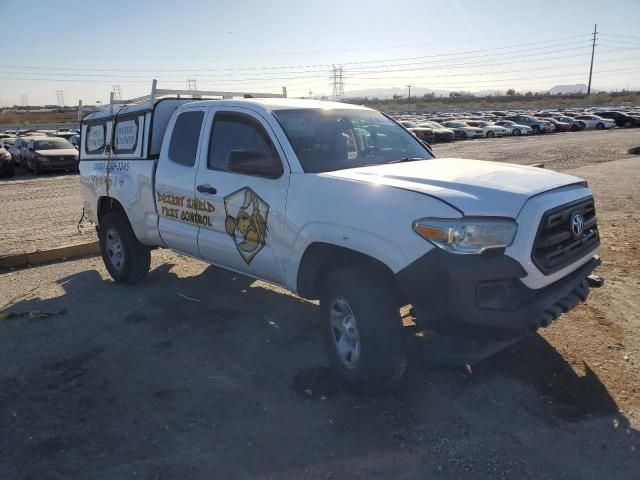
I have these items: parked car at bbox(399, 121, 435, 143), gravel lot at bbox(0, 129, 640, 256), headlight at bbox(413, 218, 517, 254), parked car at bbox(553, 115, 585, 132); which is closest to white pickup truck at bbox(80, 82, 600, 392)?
headlight at bbox(413, 218, 517, 254)

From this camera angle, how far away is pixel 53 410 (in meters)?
3.60

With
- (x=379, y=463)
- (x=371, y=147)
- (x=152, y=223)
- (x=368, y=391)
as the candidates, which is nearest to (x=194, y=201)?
(x=152, y=223)

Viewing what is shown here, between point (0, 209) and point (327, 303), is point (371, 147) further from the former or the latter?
point (0, 209)

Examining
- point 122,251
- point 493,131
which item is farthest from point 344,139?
point 493,131

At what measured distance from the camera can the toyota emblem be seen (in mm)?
3460

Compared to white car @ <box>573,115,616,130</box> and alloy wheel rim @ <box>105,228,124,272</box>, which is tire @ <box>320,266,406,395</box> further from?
white car @ <box>573,115,616,130</box>

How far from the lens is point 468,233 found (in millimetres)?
2998

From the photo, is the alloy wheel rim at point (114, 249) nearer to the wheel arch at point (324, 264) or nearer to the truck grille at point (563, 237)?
the wheel arch at point (324, 264)

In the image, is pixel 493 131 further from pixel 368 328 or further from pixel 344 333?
pixel 368 328

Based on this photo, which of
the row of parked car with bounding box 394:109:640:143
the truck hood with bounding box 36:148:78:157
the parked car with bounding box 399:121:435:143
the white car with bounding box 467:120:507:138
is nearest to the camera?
the truck hood with bounding box 36:148:78:157

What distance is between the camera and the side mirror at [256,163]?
3.91 metres

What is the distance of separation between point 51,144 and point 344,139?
1982 centimetres

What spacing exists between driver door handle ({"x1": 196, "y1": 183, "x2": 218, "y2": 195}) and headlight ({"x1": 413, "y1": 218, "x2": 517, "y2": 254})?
2171 mm

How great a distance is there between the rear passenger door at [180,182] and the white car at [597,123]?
48323 mm
